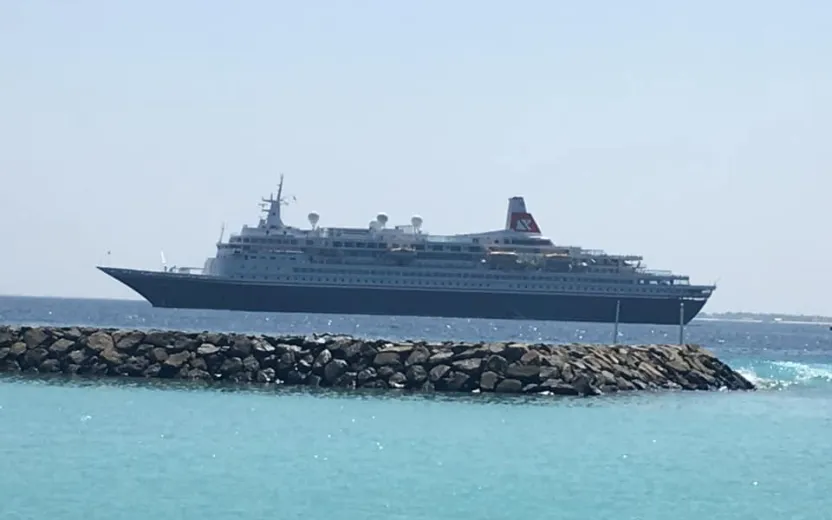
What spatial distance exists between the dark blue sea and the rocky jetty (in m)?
0.98

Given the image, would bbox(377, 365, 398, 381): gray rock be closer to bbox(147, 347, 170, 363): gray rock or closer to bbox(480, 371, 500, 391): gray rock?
bbox(480, 371, 500, 391): gray rock

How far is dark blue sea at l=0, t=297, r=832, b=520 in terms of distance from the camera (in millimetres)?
13523

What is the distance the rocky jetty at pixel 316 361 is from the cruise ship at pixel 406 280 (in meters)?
51.7

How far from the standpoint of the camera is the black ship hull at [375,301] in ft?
258

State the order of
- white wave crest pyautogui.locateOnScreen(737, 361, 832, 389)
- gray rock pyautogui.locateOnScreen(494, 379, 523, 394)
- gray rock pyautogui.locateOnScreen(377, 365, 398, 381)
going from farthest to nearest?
white wave crest pyautogui.locateOnScreen(737, 361, 832, 389) < gray rock pyautogui.locateOnScreen(377, 365, 398, 381) < gray rock pyautogui.locateOnScreen(494, 379, 523, 394)

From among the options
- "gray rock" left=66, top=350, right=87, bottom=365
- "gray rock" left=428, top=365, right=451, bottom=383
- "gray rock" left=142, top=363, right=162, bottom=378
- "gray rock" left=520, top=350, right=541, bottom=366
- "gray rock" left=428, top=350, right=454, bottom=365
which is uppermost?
"gray rock" left=520, top=350, right=541, bottom=366

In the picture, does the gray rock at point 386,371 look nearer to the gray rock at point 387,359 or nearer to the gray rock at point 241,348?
the gray rock at point 387,359

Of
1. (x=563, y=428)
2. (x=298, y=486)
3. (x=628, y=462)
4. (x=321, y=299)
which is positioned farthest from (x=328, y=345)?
(x=321, y=299)

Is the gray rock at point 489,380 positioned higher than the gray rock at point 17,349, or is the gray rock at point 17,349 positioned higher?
the gray rock at point 489,380

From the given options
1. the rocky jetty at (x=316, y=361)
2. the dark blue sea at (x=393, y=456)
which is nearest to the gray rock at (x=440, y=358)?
the rocky jetty at (x=316, y=361)

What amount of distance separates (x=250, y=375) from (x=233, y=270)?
54.6m

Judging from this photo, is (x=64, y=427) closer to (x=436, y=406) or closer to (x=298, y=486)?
(x=298, y=486)

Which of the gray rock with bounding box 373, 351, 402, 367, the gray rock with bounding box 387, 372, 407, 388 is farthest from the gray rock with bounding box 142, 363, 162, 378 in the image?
the gray rock with bounding box 387, 372, 407, 388

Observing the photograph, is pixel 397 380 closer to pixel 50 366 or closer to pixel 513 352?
pixel 513 352
